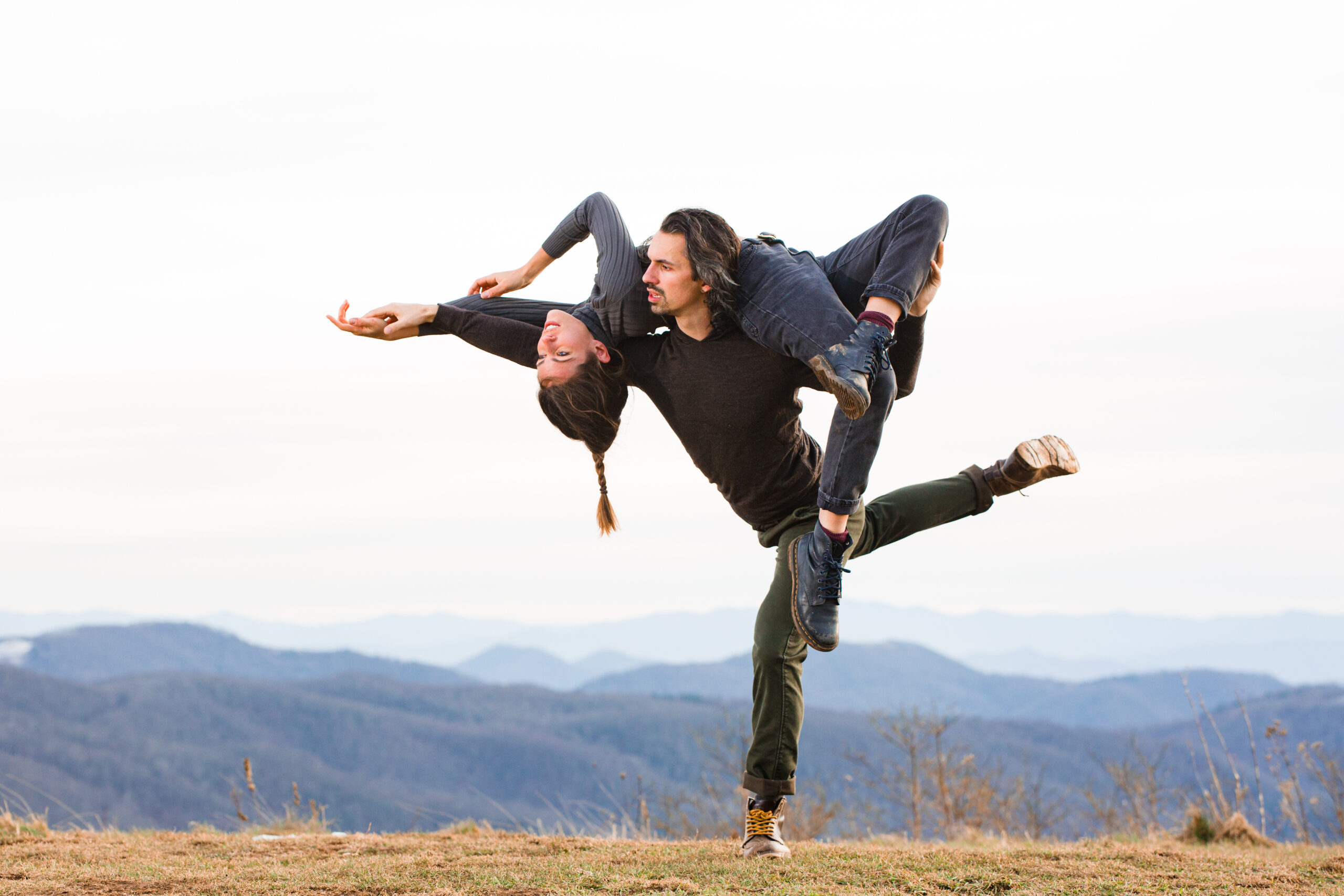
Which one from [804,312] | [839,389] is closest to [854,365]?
[839,389]

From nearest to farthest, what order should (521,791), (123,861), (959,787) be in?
(123,861) → (959,787) → (521,791)

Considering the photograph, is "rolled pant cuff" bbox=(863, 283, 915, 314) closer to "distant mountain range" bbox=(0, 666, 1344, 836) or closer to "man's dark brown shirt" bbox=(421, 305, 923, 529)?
"man's dark brown shirt" bbox=(421, 305, 923, 529)

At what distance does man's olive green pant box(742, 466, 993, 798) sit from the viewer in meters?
4.06

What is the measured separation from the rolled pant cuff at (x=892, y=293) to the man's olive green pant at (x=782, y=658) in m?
0.81

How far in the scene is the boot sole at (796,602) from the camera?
3875 millimetres

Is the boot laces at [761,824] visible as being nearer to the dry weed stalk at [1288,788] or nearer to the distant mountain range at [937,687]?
the dry weed stalk at [1288,788]

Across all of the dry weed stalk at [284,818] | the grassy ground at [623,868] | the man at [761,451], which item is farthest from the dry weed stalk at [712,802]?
the dry weed stalk at [284,818]

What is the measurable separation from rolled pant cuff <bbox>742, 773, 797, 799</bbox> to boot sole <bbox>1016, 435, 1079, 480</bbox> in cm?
151

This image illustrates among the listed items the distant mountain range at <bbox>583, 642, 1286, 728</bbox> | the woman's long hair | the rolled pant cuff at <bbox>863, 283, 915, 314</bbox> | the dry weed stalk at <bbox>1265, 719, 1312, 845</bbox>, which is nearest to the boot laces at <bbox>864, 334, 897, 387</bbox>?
the rolled pant cuff at <bbox>863, 283, 915, 314</bbox>

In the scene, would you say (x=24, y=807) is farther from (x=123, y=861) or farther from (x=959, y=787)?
(x=959, y=787)

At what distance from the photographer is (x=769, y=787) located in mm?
4105

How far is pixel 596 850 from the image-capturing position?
4.28 meters

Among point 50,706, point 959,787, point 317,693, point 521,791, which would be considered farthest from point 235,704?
point 959,787

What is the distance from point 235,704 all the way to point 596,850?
404 feet
